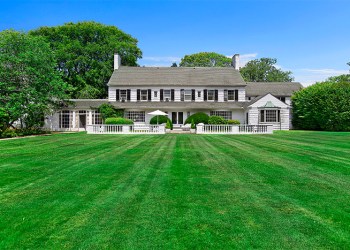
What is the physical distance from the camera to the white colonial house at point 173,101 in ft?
121

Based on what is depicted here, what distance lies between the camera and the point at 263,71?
64812 millimetres

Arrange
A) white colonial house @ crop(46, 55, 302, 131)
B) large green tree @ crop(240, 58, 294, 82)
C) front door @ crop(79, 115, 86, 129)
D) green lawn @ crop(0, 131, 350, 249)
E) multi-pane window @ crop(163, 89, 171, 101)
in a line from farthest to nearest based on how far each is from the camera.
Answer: large green tree @ crop(240, 58, 294, 82) → multi-pane window @ crop(163, 89, 171, 101) → front door @ crop(79, 115, 86, 129) → white colonial house @ crop(46, 55, 302, 131) → green lawn @ crop(0, 131, 350, 249)

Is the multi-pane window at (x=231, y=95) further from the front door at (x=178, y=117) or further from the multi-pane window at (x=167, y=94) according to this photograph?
the multi-pane window at (x=167, y=94)

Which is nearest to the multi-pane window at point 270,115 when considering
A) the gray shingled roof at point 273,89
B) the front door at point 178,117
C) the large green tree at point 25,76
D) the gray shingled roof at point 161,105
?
the gray shingled roof at point 161,105

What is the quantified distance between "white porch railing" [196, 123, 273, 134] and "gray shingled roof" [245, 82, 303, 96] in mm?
17178

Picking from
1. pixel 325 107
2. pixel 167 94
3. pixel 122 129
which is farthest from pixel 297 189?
pixel 167 94

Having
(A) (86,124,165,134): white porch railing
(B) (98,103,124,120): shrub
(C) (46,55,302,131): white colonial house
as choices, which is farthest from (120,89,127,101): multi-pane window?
(A) (86,124,165,134): white porch railing

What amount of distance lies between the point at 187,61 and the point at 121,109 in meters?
33.4

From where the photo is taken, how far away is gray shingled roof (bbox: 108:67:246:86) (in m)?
38.6

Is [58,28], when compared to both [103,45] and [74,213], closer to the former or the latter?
[103,45]

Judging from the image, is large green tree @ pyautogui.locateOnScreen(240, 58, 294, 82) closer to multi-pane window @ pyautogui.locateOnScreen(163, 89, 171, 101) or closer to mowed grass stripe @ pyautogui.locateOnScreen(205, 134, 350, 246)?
multi-pane window @ pyautogui.locateOnScreen(163, 89, 171, 101)

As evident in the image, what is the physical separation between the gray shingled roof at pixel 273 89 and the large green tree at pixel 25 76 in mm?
26992

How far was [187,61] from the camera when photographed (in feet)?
220

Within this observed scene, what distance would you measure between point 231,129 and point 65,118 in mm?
21444
